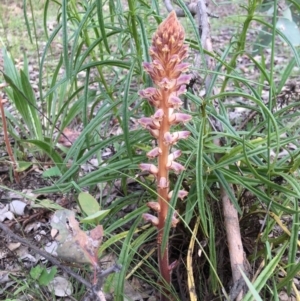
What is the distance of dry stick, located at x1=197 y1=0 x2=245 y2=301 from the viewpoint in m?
1.30

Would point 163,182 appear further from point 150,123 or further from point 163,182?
point 150,123

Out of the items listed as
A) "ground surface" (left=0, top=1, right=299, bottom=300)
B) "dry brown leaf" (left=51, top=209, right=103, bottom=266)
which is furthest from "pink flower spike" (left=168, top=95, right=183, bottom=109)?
"ground surface" (left=0, top=1, right=299, bottom=300)

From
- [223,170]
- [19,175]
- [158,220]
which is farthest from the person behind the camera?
[19,175]

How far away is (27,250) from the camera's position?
72.4 inches

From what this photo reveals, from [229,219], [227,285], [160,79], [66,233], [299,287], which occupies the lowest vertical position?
[299,287]

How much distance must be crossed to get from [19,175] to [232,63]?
1.20 m

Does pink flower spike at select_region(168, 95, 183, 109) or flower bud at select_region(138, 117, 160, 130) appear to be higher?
pink flower spike at select_region(168, 95, 183, 109)

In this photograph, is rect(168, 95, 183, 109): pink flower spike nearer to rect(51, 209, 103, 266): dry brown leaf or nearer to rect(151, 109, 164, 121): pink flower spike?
rect(151, 109, 164, 121): pink flower spike

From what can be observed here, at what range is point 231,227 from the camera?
4.66 feet

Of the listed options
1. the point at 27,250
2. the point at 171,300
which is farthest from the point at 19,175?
the point at 171,300

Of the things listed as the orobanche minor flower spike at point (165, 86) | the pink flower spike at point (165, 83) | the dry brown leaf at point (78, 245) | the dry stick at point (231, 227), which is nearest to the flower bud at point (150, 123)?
the orobanche minor flower spike at point (165, 86)

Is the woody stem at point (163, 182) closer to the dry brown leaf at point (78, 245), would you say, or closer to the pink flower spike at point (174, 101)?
the pink flower spike at point (174, 101)

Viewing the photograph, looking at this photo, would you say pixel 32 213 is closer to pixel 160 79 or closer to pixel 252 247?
pixel 252 247

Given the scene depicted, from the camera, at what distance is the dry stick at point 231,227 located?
1.30 metres
